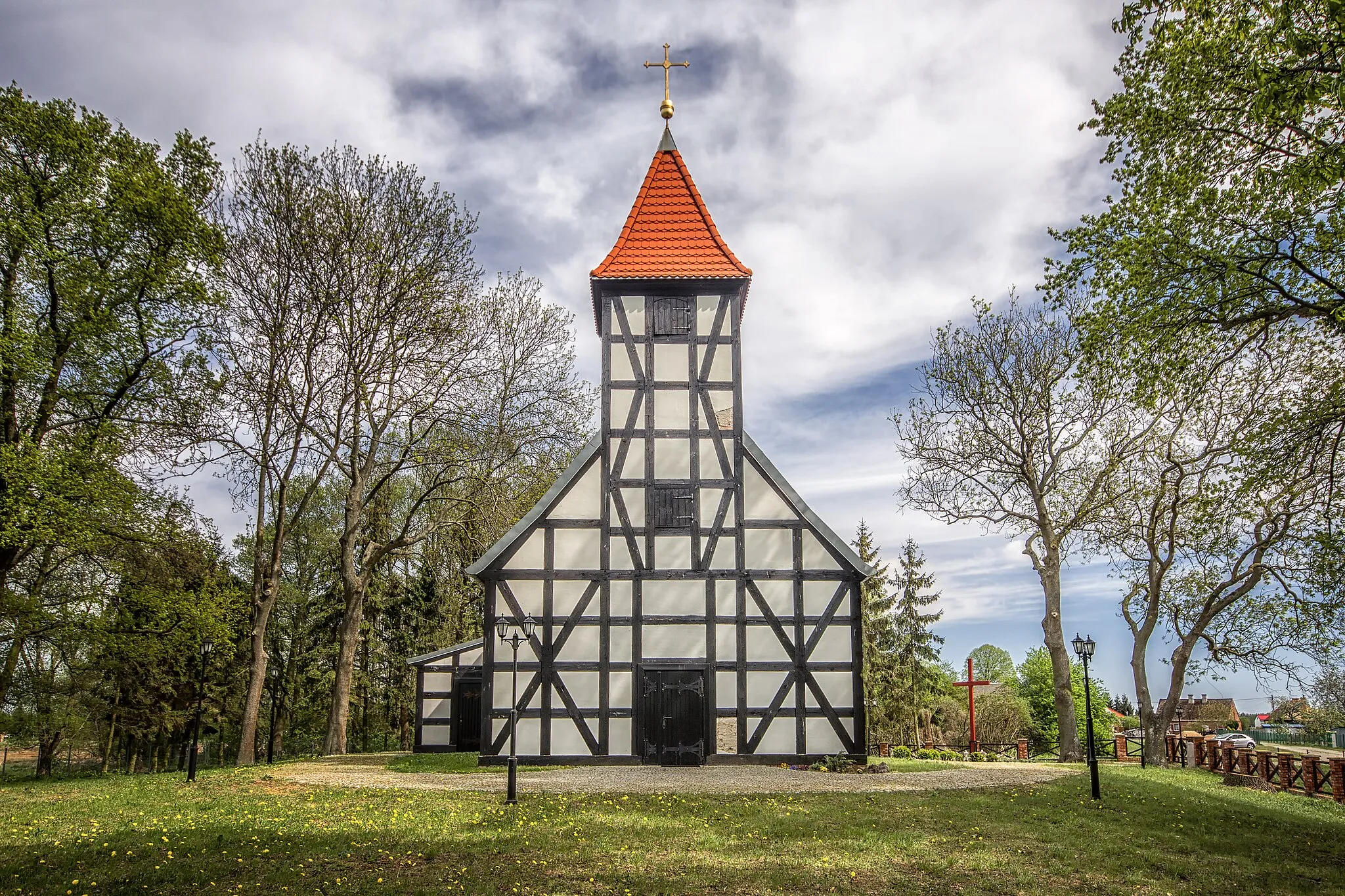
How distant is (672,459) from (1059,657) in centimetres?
1215

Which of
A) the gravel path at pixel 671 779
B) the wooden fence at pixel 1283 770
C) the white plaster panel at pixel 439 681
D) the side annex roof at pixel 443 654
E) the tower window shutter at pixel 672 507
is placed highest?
the tower window shutter at pixel 672 507

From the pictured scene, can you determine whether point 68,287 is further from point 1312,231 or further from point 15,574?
point 1312,231

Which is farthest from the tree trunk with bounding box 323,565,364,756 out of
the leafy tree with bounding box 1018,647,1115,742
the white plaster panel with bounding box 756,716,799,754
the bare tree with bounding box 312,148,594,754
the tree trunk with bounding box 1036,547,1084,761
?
the leafy tree with bounding box 1018,647,1115,742

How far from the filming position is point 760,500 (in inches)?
758

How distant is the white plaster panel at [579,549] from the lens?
18750 mm

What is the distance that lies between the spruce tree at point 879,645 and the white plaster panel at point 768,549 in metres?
18.9

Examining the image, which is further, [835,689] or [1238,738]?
[1238,738]

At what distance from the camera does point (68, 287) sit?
682 inches

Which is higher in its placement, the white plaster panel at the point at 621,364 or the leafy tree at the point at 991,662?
the white plaster panel at the point at 621,364

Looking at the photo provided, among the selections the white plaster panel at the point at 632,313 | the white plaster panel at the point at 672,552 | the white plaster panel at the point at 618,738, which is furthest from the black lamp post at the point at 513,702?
the white plaster panel at the point at 632,313

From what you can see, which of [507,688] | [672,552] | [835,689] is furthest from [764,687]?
[507,688]

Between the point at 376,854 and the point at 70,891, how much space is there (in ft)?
8.45

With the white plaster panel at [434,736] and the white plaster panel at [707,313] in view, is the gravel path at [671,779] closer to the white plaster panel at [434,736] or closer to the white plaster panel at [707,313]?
the white plaster panel at [434,736]

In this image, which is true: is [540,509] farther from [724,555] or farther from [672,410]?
[724,555]
